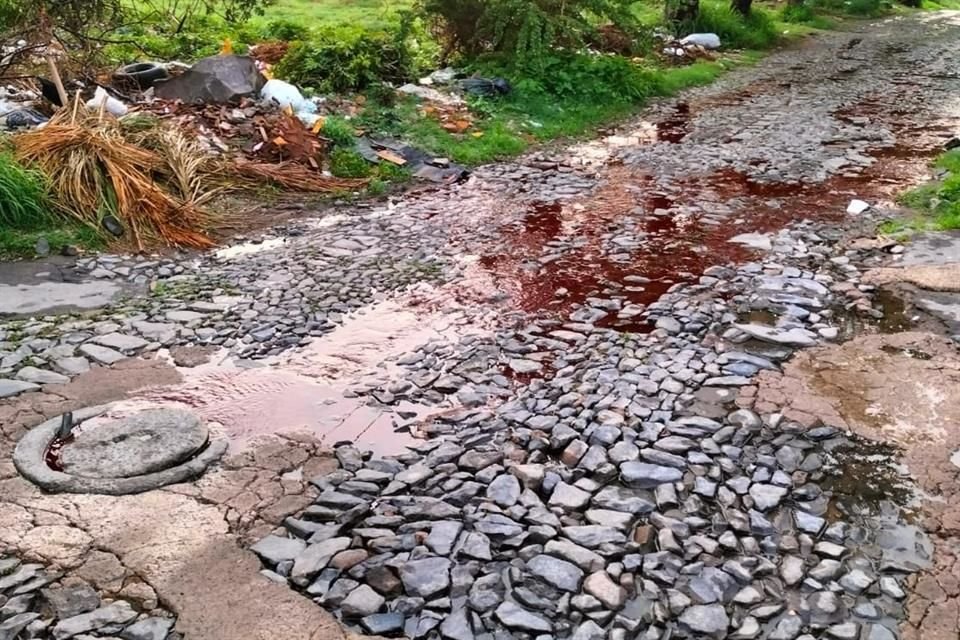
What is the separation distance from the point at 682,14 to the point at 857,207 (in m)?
11.5

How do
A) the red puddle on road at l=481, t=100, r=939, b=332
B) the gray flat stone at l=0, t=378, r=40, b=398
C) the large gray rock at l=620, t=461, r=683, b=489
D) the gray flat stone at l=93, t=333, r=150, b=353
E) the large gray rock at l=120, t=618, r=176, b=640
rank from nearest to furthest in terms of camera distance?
the large gray rock at l=120, t=618, r=176, b=640 → the large gray rock at l=620, t=461, r=683, b=489 → the gray flat stone at l=0, t=378, r=40, b=398 → the gray flat stone at l=93, t=333, r=150, b=353 → the red puddle on road at l=481, t=100, r=939, b=332

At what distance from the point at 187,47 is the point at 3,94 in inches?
145

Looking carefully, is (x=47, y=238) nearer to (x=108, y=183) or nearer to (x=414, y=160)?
(x=108, y=183)

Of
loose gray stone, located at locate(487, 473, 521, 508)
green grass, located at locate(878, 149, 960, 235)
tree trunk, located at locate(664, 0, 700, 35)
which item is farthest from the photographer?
tree trunk, located at locate(664, 0, 700, 35)

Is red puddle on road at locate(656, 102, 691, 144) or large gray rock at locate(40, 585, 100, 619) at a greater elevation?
large gray rock at locate(40, 585, 100, 619)

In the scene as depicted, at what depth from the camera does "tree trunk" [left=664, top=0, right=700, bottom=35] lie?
17672 mm

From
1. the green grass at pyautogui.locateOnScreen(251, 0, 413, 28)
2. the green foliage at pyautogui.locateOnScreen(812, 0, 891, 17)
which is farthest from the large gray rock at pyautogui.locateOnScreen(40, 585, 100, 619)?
the green foliage at pyautogui.locateOnScreen(812, 0, 891, 17)

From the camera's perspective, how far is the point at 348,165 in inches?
360

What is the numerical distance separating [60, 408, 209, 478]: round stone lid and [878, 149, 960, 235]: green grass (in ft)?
20.4

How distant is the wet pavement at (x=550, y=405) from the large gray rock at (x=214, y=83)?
3014mm

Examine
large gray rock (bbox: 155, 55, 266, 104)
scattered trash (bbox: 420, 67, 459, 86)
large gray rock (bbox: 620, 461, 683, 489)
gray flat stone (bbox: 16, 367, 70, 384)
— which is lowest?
large gray rock (bbox: 620, 461, 683, 489)

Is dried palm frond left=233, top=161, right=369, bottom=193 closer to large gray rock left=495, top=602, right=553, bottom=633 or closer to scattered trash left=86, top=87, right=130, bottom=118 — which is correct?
scattered trash left=86, top=87, right=130, bottom=118

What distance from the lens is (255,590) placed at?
10.8 ft

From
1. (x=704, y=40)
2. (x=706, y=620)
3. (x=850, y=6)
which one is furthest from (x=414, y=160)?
(x=850, y=6)
